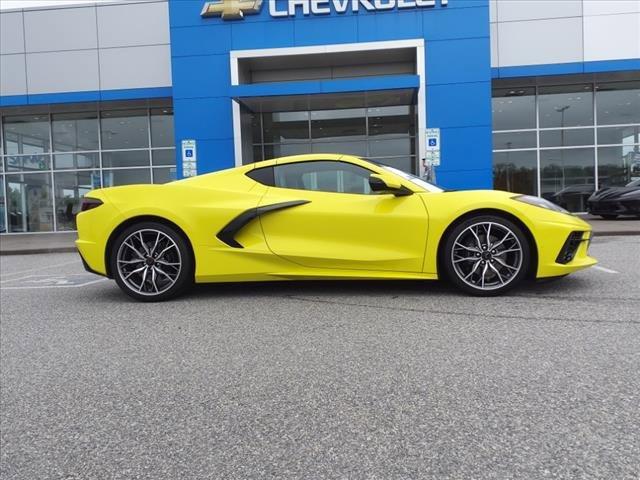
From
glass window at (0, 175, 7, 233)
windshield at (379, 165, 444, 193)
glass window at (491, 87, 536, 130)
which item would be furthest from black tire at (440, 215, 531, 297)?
glass window at (0, 175, 7, 233)

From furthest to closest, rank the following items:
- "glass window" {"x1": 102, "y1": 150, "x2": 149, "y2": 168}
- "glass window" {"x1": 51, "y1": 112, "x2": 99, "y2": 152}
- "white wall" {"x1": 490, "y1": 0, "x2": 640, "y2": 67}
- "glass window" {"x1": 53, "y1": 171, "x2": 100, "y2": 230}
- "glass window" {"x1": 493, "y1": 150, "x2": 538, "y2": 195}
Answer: "glass window" {"x1": 53, "y1": 171, "x2": 100, "y2": 230} < "glass window" {"x1": 51, "y1": 112, "x2": 99, "y2": 152} < "glass window" {"x1": 102, "y1": 150, "x2": 149, "y2": 168} < "glass window" {"x1": 493, "y1": 150, "x2": 538, "y2": 195} < "white wall" {"x1": 490, "y1": 0, "x2": 640, "y2": 67}

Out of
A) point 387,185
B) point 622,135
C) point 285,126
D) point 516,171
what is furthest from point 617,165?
point 387,185

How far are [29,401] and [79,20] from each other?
1811cm

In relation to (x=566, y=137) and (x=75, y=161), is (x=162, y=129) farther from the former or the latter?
(x=566, y=137)

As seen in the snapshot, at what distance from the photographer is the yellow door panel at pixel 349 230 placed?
4.64 metres

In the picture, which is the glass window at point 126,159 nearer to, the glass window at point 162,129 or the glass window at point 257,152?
the glass window at point 162,129

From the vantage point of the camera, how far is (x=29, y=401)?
8.75 feet

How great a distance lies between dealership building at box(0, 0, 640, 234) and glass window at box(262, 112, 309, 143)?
0.12 feet

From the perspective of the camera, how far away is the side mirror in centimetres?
466

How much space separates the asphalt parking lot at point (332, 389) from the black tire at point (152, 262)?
1.19 feet

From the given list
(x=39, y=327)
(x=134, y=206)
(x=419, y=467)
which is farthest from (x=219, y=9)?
(x=419, y=467)

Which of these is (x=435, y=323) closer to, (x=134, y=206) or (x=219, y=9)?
(x=134, y=206)

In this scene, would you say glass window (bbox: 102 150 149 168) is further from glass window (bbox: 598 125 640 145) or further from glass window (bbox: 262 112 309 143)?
glass window (bbox: 598 125 640 145)

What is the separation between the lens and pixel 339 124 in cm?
1820
